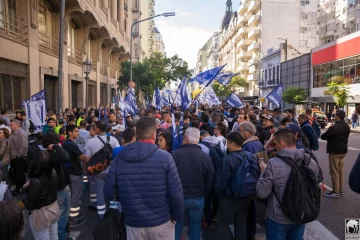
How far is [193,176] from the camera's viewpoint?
399cm

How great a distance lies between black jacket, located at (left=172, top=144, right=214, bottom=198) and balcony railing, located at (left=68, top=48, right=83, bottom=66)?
18.3 m

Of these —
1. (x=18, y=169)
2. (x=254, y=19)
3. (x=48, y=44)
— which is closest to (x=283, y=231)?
(x=18, y=169)

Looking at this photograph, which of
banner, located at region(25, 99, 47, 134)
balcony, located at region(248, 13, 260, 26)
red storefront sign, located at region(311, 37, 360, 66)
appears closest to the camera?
banner, located at region(25, 99, 47, 134)

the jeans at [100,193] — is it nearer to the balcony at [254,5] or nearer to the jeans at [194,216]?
the jeans at [194,216]

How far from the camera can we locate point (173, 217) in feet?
10.1

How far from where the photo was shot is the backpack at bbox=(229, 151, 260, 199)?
398 cm

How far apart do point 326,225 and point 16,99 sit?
43.1ft

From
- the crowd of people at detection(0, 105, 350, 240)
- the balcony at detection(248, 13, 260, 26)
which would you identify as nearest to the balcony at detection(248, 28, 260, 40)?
the balcony at detection(248, 13, 260, 26)

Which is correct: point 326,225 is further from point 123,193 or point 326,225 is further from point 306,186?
point 123,193

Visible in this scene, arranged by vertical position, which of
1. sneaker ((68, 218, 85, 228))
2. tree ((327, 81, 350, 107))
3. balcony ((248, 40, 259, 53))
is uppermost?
balcony ((248, 40, 259, 53))

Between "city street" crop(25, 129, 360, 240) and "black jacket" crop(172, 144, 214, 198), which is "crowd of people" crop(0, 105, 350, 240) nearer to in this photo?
"black jacket" crop(172, 144, 214, 198)

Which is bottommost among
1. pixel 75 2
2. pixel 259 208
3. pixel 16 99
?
pixel 259 208

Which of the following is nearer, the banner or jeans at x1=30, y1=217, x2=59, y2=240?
jeans at x1=30, y1=217, x2=59, y2=240

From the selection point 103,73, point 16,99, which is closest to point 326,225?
point 16,99
